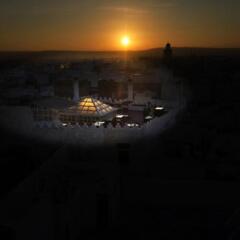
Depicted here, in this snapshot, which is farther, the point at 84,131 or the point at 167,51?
the point at 167,51

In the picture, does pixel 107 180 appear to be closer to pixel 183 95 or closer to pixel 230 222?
pixel 230 222

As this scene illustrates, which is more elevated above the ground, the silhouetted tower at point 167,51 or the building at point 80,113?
the silhouetted tower at point 167,51

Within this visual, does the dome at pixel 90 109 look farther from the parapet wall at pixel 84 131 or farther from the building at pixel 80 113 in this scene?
the parapet wall at pixel 84 131

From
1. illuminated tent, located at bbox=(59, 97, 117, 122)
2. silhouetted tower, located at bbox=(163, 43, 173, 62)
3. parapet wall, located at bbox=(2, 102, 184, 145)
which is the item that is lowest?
parapet wall, located at bbox=(2, 102, 184, 145)

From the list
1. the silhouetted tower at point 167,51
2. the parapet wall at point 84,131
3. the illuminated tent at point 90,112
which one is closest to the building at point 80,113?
the illuminated tent at point 90,112

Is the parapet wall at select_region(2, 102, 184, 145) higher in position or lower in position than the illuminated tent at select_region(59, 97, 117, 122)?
lower

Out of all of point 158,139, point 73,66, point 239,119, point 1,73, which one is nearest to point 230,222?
point 158,139

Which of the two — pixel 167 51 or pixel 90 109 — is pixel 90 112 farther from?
pixel 167 51

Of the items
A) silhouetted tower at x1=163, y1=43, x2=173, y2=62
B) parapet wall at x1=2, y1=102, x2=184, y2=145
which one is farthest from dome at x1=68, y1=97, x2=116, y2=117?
silhouetted tower at x1=163, y1=43, x2=173, y2=62

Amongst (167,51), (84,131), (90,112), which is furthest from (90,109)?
(167,51)

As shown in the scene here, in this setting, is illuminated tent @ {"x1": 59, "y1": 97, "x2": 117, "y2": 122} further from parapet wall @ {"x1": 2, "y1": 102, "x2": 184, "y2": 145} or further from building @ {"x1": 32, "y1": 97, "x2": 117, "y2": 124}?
parapet wall @ {"x1": 2, "y1": 102, "x2": 184, "y2": 145}

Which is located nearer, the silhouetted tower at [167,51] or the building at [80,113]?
the building at [80,113]
